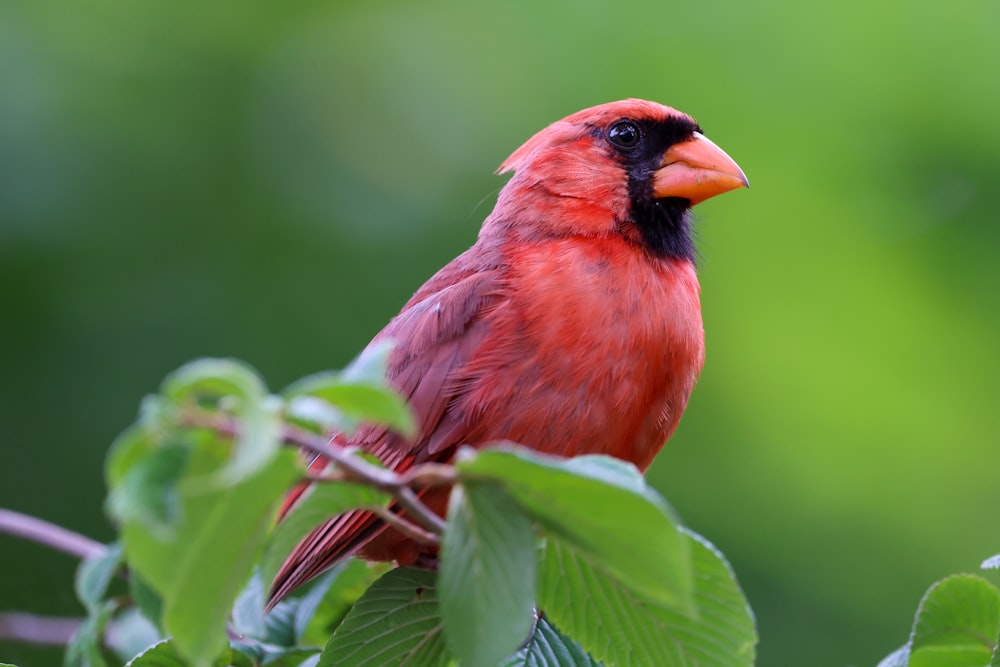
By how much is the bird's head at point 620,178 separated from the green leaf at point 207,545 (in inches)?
59.4

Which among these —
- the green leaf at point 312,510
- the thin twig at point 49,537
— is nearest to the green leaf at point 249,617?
the thin twig at point 49,537

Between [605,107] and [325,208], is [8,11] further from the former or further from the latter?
[605,107]

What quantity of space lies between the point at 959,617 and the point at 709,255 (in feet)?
9.67

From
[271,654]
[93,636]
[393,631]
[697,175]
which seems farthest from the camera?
[697,175]

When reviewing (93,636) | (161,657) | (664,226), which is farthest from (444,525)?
(664,226)

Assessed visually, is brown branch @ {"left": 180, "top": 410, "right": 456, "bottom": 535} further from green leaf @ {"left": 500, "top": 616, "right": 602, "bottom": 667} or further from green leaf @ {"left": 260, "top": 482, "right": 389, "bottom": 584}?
green leaf @ {"left": 500, "top": 616, "right": 602, "bottom": 667}

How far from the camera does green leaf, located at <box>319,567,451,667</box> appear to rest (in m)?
1.56

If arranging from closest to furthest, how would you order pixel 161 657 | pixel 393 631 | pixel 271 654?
pixel 393 631
pixel 161 657
pixel 271 654

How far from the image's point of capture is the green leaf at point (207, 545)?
92 cm

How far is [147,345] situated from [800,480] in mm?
2359

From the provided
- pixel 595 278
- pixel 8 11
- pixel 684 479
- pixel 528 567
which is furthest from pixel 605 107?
pixel 8 11

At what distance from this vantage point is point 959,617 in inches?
65.1

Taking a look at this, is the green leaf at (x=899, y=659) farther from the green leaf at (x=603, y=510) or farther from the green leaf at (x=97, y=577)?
the green leaf at (x=97, y=577)

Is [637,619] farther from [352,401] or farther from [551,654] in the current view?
[352,401]
